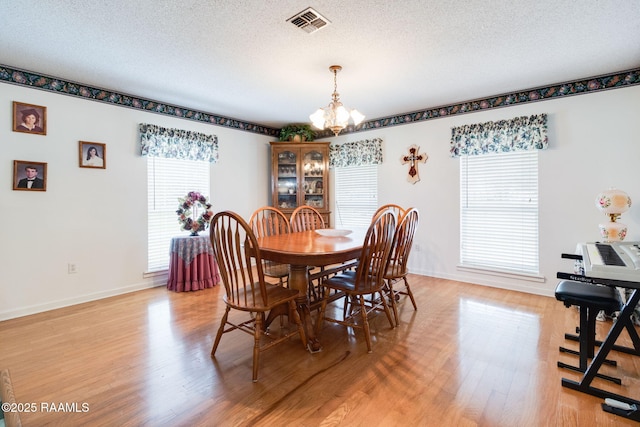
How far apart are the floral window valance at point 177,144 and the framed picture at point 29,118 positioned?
2.99 ft

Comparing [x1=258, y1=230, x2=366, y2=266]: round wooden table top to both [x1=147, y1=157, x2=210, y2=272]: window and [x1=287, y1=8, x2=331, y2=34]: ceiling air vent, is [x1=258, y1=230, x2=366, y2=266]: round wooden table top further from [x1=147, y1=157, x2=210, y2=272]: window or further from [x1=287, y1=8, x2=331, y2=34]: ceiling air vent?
[x1=147, y1=157, x2=210, y2=272]: window

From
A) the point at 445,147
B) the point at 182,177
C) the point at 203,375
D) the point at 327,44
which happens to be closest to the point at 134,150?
the point at 182,177

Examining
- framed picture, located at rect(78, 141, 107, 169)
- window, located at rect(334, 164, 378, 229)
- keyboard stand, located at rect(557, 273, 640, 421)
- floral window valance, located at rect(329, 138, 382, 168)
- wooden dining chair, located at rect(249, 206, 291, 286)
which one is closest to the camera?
keyboard stand, located at rect(557, 273, 640, 421)

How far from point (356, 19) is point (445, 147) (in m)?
2.57

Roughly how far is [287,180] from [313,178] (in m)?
0.45

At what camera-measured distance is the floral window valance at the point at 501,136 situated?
3.48 meters

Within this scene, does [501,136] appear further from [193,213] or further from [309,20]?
[193,213]

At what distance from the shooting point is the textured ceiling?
6.71 ft

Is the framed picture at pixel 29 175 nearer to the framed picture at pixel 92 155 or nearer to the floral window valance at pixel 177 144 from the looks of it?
the framed picture at pixel 92 155

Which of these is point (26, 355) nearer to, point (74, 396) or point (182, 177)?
point (74, 396)

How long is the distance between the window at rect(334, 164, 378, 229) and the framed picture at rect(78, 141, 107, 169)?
333 cm

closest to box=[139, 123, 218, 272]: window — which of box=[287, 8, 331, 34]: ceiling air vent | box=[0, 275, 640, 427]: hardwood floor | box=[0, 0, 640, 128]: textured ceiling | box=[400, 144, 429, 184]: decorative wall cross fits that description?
box=[0, 0, 640, 128]: textured ceiling

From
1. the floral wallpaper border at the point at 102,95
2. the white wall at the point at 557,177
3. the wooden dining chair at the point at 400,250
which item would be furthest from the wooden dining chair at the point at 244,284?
the white wall at the point at 557,177

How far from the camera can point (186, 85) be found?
11.2 feet
